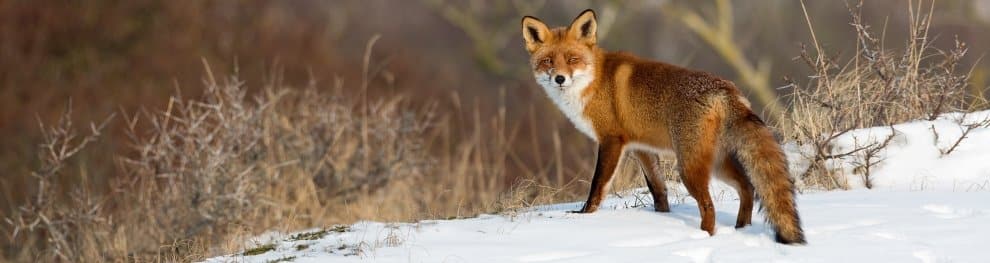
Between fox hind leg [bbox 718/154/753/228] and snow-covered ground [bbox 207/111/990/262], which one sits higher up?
fox hind leg [bbox 718/154/753/228]

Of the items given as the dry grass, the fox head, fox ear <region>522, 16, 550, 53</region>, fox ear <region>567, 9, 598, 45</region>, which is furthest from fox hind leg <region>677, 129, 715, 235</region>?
the dry grass

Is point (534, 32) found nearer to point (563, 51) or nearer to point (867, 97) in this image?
point (563, 51)

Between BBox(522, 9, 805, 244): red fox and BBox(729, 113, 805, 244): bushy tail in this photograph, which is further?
BBox(522, 9, 805, 244): red fox

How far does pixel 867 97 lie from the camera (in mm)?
7383

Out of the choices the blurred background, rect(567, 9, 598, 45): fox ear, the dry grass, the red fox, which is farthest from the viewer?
the blurred background

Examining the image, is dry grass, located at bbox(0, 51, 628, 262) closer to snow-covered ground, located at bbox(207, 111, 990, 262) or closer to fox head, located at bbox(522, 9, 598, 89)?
fox head, located at bbox(522, 9, 598, 89)

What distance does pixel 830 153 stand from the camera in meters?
6.86

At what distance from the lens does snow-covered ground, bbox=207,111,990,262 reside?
468 centimetres

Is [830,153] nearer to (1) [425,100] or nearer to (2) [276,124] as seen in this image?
(2) [276,124]

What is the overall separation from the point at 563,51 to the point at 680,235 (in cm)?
125

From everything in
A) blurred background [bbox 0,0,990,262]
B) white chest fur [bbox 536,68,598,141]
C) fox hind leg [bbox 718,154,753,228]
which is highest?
blurred background [bbox 0,0,990,262]

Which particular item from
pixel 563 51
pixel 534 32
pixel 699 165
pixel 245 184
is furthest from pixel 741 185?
pixel 245 184

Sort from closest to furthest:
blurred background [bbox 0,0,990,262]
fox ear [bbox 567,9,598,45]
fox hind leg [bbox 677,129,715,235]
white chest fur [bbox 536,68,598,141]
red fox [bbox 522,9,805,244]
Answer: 1. red fox [bbox 522,9,805,244]
2. fox hind leg [bbox 677,129,715,235]
3. white chest fur [bbox 536,68,598,141]
4. fox ear [bbox 567,9,598,45]
5. blurred background [bbox 0,0,990,262]

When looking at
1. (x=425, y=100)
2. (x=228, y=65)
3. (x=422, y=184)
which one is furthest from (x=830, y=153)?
(x=425, y=100)
